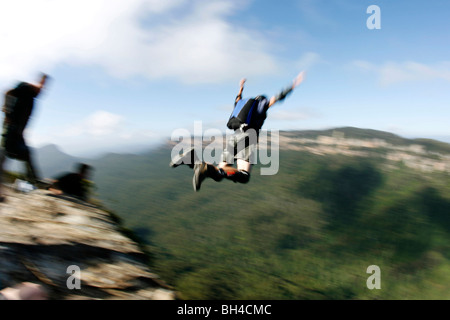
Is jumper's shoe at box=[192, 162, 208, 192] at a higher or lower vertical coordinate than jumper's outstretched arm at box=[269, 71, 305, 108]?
lower

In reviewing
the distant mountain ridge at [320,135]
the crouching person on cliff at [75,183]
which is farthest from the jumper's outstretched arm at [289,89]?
the distant mountain ridge at [320,135]

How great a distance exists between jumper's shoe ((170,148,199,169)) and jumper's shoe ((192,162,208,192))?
10 cm

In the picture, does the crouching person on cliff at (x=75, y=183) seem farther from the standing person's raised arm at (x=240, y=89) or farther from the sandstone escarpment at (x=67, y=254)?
the standing person's raised arm at (x=240, y=89)

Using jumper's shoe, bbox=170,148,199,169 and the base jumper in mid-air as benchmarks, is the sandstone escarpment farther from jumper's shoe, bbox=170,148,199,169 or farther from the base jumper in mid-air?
the base jumper in mid-air

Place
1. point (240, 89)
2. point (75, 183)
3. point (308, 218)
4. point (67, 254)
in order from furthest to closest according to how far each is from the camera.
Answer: point (308, 218) → point (75, 183) → point (240, 89) → point (67, 254)

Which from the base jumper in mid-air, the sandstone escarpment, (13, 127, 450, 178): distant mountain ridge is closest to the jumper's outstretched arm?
the base jumper in mid-air

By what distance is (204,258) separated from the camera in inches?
1948

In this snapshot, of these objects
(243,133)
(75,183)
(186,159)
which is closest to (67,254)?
(186,159)

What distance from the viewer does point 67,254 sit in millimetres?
4352

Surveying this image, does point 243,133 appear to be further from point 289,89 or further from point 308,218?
point 308,218

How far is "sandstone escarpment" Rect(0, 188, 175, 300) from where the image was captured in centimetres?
367

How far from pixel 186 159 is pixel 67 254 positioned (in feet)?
9.49

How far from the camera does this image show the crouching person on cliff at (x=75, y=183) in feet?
21.2
